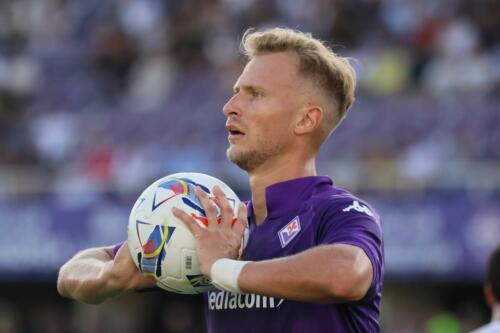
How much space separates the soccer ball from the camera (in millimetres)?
4465

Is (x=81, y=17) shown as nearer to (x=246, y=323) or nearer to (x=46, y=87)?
(x=46, y=87)

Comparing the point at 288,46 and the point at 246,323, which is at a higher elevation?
the point at 288,46

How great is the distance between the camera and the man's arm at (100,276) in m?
4.68

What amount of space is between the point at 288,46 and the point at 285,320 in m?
1.10

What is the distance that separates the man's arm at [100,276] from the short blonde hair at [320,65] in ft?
3.08

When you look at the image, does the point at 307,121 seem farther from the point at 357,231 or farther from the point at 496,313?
the point at 496,313

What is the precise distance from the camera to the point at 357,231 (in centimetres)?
421

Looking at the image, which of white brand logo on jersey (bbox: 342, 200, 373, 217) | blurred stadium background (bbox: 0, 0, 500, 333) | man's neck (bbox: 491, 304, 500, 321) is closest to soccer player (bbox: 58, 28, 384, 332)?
white brand logo on jersey (bbox: 342, 200, 373, 217)

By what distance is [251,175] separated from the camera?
4.79 m

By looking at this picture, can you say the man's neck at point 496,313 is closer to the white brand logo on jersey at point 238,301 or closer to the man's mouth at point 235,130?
the white brand logo on jersey at point 238,301

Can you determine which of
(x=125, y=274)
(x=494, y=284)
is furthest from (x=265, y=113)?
(x=494, y=284)

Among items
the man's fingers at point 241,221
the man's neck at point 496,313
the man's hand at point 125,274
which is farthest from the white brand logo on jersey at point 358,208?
the man's neck at point 496,313

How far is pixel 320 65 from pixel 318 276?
1049 millimetres

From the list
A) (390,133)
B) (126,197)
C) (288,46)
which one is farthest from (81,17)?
(288,46)
